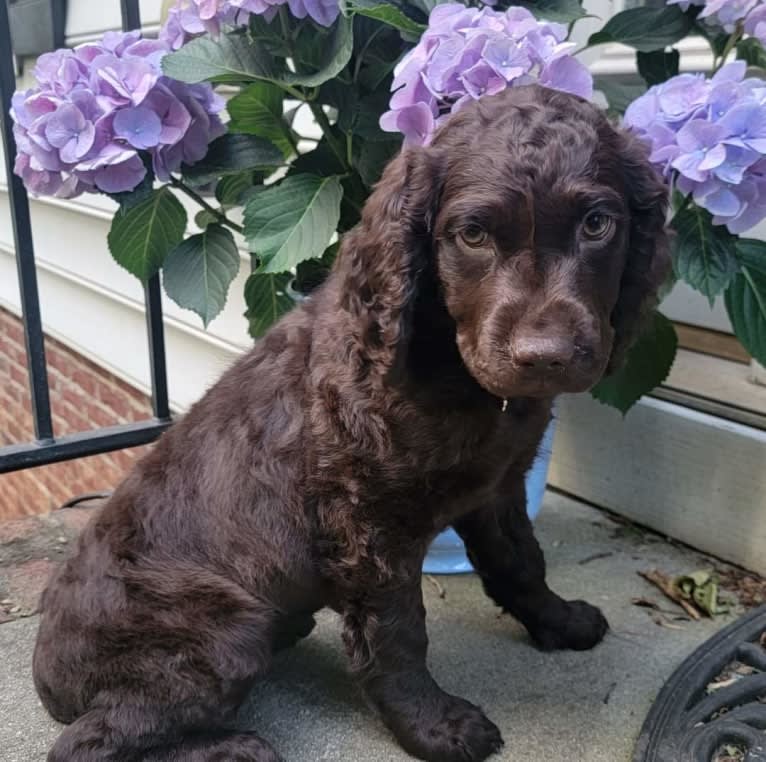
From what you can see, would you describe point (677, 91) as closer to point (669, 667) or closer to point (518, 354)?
point (518, 354)

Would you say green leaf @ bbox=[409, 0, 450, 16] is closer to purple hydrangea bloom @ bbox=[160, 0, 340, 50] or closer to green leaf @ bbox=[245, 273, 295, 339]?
purple hydrangea bloom @ bbox=[160, 0, 340, 50]

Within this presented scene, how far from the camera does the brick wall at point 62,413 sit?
15.8 ft

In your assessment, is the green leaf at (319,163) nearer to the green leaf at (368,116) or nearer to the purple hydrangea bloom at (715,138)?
the green leaf at (368,116)

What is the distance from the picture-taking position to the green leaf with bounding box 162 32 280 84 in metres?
1.99

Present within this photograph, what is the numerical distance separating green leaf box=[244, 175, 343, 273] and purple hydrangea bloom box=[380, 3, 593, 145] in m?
0.32

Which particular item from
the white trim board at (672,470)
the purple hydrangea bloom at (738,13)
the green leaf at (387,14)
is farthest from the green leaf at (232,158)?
the white trim board at (672,470)

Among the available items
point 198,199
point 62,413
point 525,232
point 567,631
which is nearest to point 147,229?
point 198,199

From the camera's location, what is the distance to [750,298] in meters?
A: 2.07

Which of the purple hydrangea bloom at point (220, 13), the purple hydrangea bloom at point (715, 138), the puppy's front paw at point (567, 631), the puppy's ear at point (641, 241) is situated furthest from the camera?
the puppy's front paw at point (567, 631)

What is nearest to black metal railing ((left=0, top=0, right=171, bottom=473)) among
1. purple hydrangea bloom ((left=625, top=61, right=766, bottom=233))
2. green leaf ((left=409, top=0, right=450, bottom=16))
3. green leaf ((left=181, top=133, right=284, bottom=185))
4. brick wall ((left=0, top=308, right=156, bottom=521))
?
green leaf ((left=181, top=133, right=284, bottom=185))

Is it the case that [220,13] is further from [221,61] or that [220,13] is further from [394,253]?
[394,253]

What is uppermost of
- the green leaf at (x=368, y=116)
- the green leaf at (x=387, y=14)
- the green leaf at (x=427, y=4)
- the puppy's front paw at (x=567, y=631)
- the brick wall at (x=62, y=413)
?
the green leaf at (x=427, y=4)

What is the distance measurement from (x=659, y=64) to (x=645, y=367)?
2.54 ft

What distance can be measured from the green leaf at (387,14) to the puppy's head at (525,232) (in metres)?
0.52
